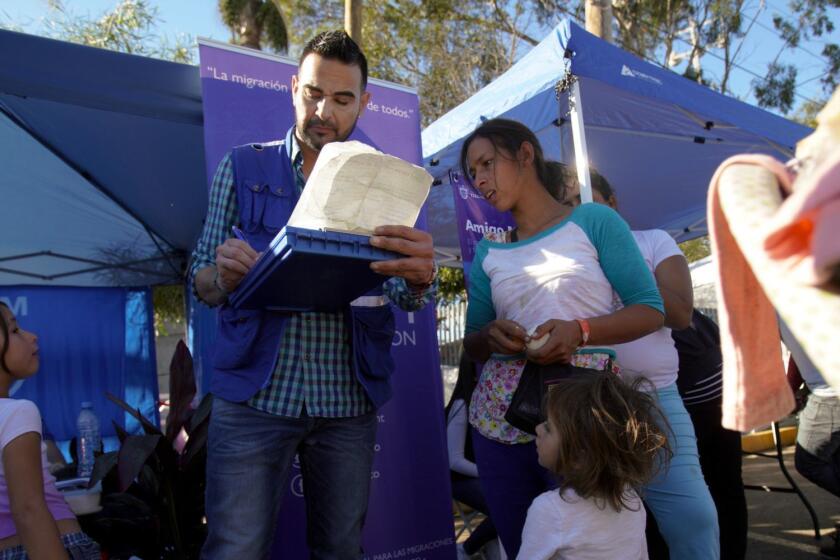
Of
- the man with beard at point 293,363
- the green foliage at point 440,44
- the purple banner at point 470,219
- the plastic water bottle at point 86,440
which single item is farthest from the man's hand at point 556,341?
the green foliage at point 440,44

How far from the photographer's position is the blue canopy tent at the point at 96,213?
139 inches

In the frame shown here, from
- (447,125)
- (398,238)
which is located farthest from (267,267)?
(447,125)

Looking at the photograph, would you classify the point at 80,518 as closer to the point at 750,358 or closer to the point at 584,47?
the point at 750,358

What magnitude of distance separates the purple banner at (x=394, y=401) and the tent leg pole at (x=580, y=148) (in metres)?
0.87

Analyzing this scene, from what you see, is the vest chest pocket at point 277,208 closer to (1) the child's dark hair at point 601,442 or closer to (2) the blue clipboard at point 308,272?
(2) the blue clipboard at point 308,272

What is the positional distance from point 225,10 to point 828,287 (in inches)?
571

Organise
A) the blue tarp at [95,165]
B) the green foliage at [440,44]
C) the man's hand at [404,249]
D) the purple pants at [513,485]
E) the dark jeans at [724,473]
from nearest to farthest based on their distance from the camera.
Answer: the man's hand at [404,249], the purple pants at [513,485], the dark jeans at [724,473], the blue tarp at [95,165], the green foliage at [440,44]

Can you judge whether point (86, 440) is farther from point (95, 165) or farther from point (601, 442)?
point (601, 442)

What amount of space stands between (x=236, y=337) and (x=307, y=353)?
0.75 ft

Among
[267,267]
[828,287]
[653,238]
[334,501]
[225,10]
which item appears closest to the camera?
[828,287]

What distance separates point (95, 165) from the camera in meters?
5.44

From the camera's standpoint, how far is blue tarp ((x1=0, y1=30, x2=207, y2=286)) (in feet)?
11.1

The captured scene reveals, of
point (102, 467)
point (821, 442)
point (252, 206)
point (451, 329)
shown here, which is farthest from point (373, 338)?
point (451, 329)

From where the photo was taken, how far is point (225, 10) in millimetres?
13391
